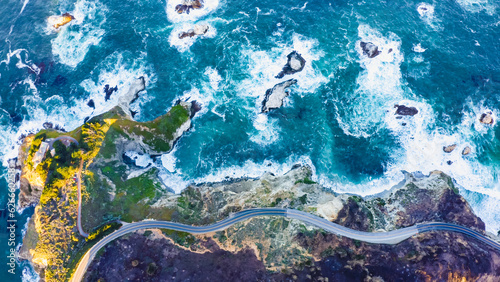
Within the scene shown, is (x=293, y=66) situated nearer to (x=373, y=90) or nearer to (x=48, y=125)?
(x=373, y=90)

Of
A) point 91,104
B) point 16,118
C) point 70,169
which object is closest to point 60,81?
point 91,104

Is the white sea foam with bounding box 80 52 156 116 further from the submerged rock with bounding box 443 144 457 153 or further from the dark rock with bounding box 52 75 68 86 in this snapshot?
the submerged rock with bounding box 443 144 457 153

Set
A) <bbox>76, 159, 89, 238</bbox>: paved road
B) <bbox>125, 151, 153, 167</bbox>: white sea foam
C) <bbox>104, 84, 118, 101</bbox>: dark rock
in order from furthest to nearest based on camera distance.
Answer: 1. <bbox>104, 84, 118, 101</bbox>: dark rock
2. <bbox>125, 151, 153, 167</bbox>: white sea foam
3. <bbox>76, 159, 89, 238</bbox>: paved road

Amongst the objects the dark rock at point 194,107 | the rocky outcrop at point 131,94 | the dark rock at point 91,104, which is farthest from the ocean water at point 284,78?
the rocky outcrop at point 131,94

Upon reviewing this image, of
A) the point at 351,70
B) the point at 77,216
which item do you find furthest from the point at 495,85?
the point at 77,216

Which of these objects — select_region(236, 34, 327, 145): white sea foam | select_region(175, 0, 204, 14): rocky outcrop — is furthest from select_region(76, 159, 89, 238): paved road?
select_region(175, 0, 204, 14): rocky outcrop

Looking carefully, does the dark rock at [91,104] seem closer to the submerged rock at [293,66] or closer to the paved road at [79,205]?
the paved road at [79,205]
